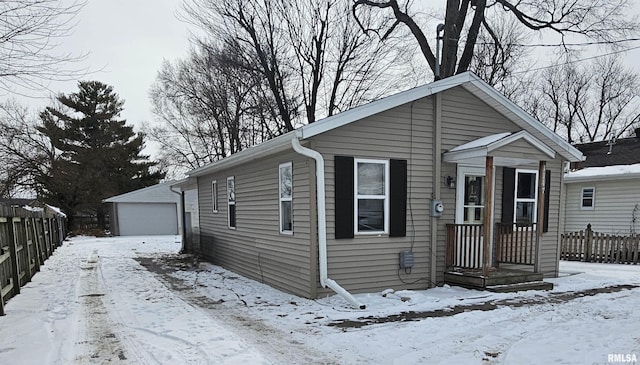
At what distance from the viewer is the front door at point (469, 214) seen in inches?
272

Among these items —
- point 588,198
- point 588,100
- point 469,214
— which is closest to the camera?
point 469,214

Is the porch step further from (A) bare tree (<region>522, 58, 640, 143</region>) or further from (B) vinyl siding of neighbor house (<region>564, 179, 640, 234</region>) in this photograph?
(A) bare tree (<region>522, 58, 640, 143</region>)

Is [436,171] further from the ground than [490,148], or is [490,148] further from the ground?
[490,148]

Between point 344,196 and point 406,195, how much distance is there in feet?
4.17

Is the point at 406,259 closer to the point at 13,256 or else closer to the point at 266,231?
the point at 266,231

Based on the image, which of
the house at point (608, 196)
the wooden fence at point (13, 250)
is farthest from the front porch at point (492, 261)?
the house at point (608, 196)

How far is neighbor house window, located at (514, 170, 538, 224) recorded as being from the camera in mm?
7723

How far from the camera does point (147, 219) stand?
2469 centimetres

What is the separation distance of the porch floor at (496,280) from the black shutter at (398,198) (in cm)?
132

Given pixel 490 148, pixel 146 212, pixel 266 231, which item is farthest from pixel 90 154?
pixel 490 148

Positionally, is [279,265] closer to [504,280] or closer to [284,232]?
[284,232]

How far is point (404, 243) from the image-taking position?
6.73 meters

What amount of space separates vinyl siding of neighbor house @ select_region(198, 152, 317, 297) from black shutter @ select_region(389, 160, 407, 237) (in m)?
1.51

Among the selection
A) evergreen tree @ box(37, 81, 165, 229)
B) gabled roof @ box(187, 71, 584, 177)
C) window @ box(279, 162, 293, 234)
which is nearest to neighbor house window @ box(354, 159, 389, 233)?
gabled roof @ box(187, 71, 584, 177)
